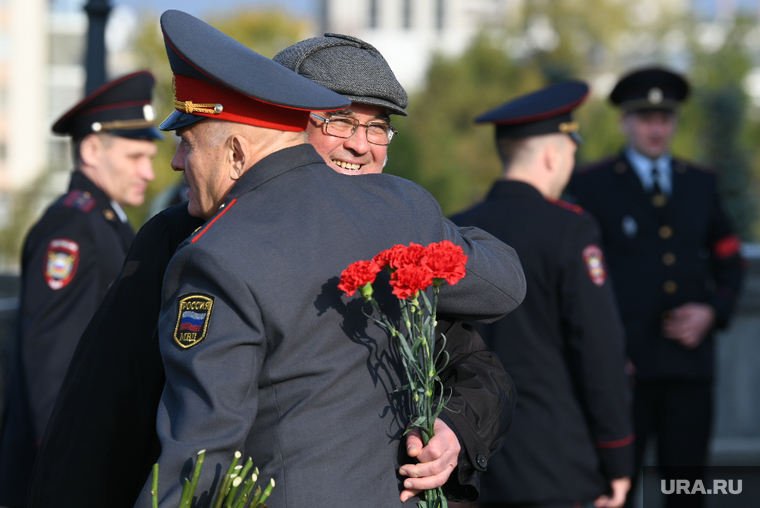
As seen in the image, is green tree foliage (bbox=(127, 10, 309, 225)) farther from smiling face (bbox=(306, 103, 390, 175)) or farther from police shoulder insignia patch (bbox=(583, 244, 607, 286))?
smiling face (bbox=(306, 103, 390, 175))

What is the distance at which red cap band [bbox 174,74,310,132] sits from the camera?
211cm

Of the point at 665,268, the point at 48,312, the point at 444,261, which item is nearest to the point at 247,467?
the point at 444,261

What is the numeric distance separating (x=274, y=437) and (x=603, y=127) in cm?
3283

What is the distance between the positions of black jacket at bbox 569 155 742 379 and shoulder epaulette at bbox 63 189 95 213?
280 centimetres

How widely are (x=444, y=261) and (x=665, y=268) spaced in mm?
3733

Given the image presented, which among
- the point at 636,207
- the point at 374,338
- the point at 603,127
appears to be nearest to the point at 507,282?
the point at 374,338

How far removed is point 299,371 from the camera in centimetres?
200

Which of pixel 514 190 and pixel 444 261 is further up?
pixel 514 190

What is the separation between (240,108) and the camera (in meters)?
2.11

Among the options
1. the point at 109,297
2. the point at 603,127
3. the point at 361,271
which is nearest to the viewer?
the point at 361,271

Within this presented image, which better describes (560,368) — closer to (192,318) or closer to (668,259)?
(668,259)

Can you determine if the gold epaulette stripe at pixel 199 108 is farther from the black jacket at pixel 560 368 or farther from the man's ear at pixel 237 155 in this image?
the black jacket at pixel 560 368

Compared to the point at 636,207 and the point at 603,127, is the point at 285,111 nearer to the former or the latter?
the point at 636,207

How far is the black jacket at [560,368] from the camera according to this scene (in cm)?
399
